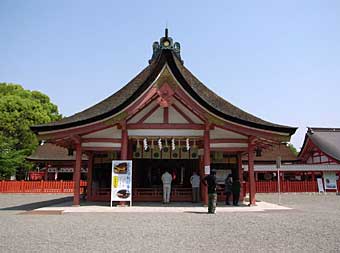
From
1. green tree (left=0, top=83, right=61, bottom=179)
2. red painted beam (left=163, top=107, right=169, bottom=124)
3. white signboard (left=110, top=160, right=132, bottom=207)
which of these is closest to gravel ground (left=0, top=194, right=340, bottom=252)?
white signboard (left=110, top=160, right=132, bottom=207)

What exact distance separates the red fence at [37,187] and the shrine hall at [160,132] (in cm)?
868

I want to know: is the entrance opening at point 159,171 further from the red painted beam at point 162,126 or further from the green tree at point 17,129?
the green tree at point 17,129

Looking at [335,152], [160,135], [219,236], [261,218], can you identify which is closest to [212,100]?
[160,135]

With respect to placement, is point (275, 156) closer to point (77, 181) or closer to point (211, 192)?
point (211, 192)

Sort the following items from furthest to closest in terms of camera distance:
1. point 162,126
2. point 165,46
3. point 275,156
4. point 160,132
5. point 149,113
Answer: point 275,156
point 165,46
point 149,113
point 160,132
point 162,126

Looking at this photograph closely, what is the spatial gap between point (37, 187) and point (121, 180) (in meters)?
14.5

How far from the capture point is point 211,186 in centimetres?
1103

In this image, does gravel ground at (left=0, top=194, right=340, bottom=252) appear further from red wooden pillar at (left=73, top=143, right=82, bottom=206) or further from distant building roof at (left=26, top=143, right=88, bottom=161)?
distant building roof at (left=26, top=143, right=88, bottom=161)

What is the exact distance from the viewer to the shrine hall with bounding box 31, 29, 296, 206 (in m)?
12.4

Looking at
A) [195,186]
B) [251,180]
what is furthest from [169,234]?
[251,180]

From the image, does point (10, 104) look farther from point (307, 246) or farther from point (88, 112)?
point (307, 246)

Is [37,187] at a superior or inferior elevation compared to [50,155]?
inferior

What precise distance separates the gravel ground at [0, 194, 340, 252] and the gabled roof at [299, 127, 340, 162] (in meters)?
21.5

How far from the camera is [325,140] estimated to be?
30.7 m
